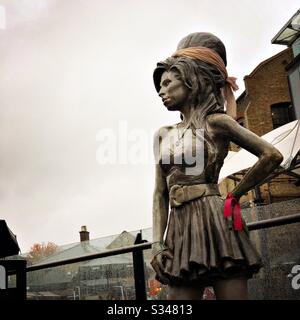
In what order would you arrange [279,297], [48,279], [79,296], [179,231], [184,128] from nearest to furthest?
[179,231], [184,128], [279,297], [79,296], [48,279]

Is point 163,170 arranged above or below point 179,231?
above

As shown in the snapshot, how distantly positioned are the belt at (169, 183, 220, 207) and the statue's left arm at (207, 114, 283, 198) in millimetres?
110

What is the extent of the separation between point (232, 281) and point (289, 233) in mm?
848

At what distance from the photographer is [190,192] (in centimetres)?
206

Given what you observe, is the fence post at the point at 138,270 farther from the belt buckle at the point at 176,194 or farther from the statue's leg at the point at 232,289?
the statue's leg at the point at 232,289

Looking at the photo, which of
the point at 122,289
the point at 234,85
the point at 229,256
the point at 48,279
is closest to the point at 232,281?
the point at 229,256

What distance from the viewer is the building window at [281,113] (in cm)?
1796

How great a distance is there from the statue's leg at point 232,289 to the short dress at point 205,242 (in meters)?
0.02

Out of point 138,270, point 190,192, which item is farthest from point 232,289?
point 138,270

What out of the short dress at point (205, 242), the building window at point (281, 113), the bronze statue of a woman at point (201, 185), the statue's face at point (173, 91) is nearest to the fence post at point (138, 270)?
the bronze statue of a woman at point (201, 185)

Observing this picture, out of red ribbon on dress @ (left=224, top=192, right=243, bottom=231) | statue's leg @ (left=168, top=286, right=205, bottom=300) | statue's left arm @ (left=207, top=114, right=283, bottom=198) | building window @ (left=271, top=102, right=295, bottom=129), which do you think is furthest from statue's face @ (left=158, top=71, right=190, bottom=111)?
building window @ (left=271, top=102, right=295, bottom=129)

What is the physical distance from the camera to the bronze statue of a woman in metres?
1.90

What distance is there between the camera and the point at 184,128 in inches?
88.0
